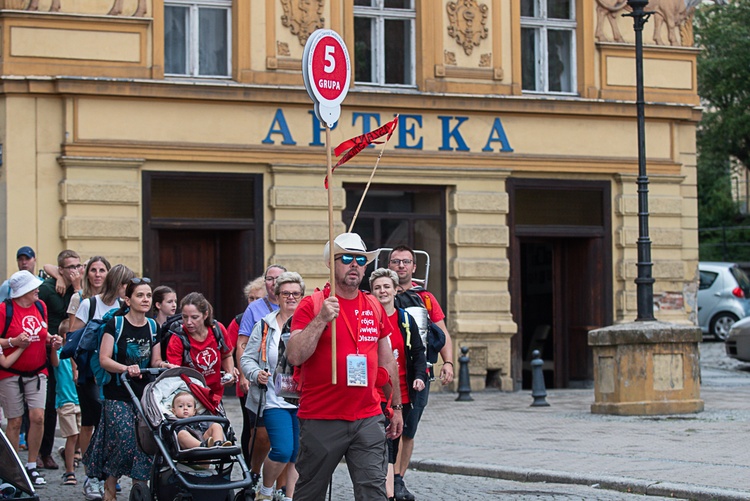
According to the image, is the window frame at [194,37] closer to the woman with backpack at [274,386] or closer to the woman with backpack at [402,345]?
the woman with backpack at [274,386]

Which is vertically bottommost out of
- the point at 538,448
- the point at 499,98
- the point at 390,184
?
the point at 538,448

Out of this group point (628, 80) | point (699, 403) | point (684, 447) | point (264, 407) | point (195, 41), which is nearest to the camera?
point (264, 407)

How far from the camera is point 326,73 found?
930 cm

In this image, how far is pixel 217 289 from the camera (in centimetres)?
2138

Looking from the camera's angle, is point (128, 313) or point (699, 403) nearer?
point (128, 313)

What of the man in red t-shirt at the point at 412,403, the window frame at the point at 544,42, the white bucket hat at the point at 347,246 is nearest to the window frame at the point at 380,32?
the window frame at the point at 544,42

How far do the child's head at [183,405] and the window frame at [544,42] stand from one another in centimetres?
1328

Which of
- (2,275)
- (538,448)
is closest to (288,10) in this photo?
(2,275)

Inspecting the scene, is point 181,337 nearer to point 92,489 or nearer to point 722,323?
point 92,489

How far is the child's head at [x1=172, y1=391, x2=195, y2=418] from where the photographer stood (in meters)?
10.2

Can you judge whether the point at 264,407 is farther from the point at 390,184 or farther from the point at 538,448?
the point at 390,184

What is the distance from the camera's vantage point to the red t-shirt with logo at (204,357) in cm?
1094

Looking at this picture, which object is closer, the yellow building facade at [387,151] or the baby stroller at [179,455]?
the baby stroller at [179,455]

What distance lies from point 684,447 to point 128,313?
18.5 feet
